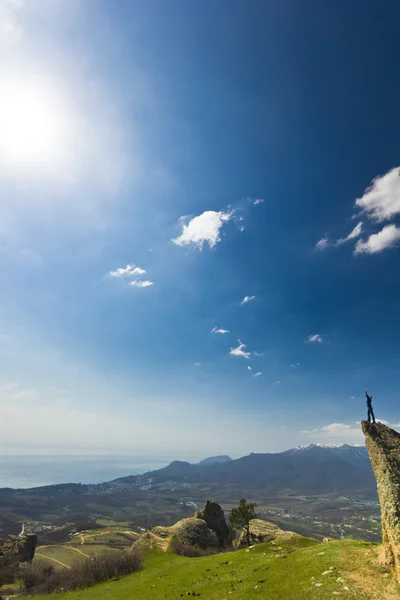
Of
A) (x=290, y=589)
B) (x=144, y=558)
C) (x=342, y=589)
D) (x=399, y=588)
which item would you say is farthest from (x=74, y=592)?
(x=399, y=588)

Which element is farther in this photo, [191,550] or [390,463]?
[191,550]

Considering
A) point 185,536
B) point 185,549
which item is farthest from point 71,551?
point 185,549

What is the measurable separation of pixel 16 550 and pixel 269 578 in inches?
2894

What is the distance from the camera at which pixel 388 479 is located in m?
31.5

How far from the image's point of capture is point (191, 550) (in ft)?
224

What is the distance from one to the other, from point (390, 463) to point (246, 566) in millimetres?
24663

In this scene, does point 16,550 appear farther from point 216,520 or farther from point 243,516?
point 243,516

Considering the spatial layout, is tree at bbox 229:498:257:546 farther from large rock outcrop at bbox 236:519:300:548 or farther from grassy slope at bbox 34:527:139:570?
grassy slope at bbox 34:527:139:570

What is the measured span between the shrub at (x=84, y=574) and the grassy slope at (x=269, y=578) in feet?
13.3

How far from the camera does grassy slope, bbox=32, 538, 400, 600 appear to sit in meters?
27.2

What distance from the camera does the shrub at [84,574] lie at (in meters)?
52.4

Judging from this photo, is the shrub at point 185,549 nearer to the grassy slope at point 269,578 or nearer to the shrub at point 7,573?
the grassy slope at point 269,578

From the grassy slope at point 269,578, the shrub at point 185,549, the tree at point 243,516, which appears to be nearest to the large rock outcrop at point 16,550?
the grassy slope at point 269,578

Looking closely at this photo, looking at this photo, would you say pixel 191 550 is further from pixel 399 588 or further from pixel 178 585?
pixel 399 588
